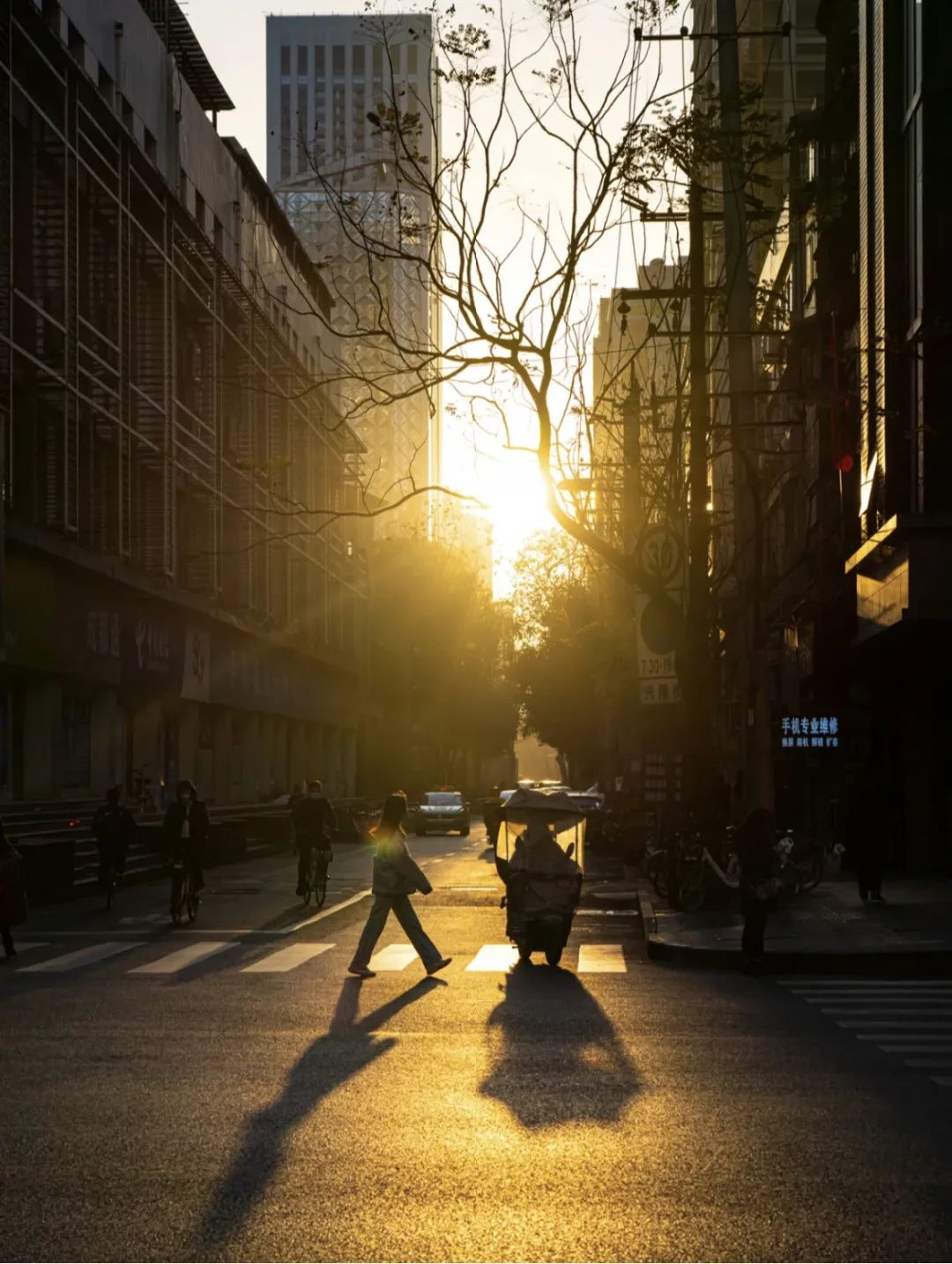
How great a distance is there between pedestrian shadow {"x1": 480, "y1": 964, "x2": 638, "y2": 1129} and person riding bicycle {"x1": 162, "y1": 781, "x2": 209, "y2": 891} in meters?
9.68

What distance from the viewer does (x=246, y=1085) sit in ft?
38.8

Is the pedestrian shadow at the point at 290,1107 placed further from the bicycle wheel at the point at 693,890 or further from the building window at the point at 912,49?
the building window at the point at 912,49

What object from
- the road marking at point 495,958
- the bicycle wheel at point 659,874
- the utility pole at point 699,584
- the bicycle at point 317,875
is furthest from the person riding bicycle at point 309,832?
the road marking at point 495,958

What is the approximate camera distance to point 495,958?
22.0 metres

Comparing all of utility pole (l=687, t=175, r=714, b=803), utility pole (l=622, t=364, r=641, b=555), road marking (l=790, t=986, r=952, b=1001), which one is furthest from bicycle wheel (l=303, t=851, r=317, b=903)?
road marking (l=790, t=986, r=952, b=1001)

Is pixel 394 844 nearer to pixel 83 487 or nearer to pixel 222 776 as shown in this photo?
pixel 83 487

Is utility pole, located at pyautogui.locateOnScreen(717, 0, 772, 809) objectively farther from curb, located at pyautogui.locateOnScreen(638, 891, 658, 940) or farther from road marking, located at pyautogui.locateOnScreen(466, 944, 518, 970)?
road marking, located at pyautogui.locateOnScreen(466, 944, 518, 970)

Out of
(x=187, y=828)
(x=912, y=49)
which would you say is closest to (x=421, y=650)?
(x=912, y=49)

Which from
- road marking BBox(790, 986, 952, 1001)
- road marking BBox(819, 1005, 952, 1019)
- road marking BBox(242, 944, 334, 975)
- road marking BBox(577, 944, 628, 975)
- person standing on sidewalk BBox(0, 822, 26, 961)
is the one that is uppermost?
person standing on sidewalk BBox(0, 822, 26, 961)

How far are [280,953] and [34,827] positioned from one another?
46.3 ft

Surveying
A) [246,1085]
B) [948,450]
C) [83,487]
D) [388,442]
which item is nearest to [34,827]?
[83,487]

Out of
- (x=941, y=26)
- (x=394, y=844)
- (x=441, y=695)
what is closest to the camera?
(x=394, y=844)

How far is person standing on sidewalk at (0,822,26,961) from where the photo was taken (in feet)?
70.8

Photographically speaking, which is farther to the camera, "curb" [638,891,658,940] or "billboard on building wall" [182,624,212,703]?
"billboard on building wall" [182,624,212,703]
